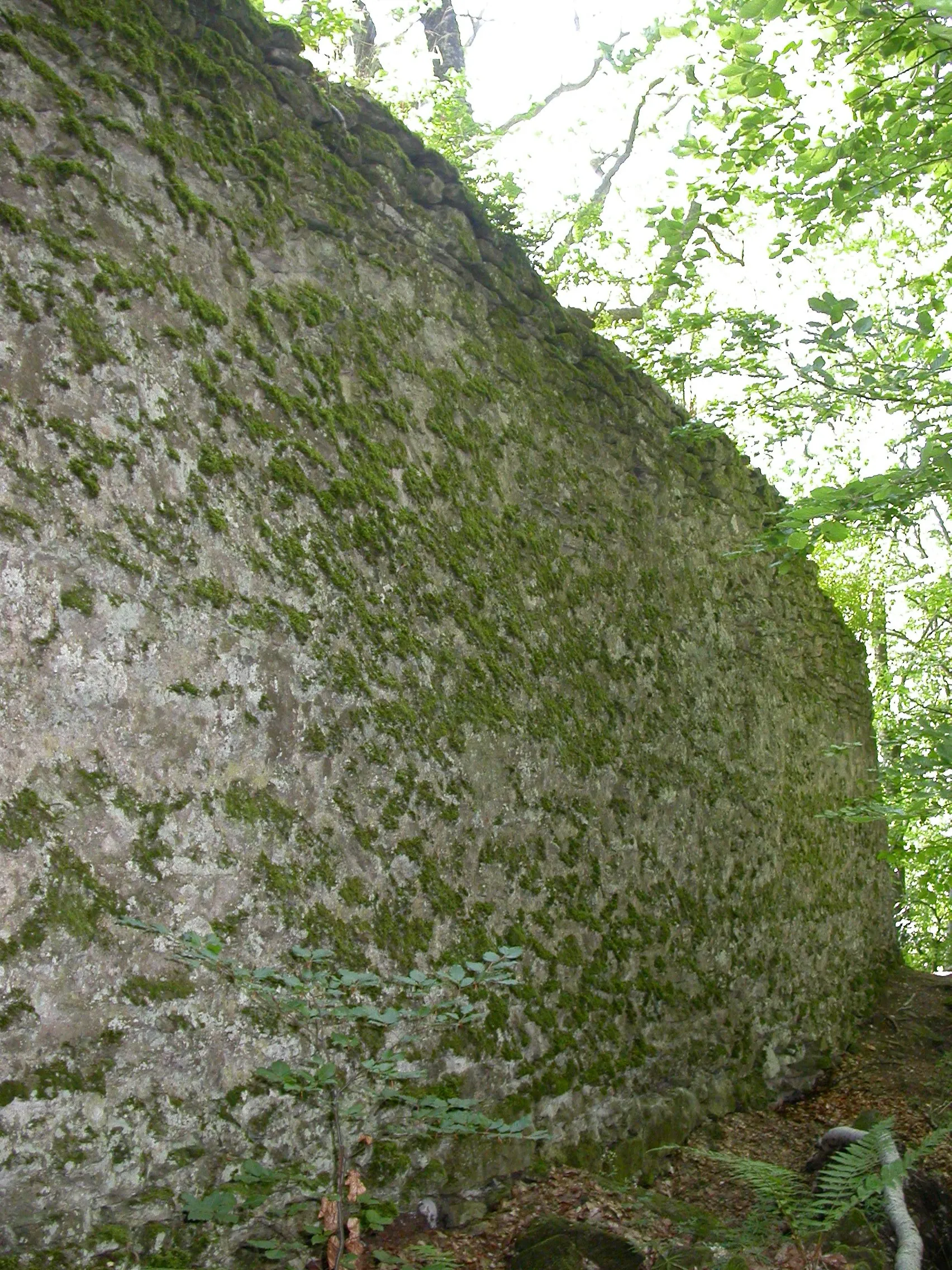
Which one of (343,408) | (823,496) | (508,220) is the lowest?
(823,496)

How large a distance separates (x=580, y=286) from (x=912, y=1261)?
912cm

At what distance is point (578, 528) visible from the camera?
217 inches

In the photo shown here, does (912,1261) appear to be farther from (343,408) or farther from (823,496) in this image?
(343,408)

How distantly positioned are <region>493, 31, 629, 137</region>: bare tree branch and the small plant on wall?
11143 millimetres

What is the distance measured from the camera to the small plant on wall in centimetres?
234

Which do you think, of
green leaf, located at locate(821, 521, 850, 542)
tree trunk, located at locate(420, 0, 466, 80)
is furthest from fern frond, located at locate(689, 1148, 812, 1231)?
tree trunk, located at locate(420, 0, 466, 80)

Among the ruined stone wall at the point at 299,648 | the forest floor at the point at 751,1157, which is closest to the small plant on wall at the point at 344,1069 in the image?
the ruined stone wall at the point at 299,648

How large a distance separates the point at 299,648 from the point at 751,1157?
150 inches

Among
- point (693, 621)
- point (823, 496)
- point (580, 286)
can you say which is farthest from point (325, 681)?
point (580, 286)

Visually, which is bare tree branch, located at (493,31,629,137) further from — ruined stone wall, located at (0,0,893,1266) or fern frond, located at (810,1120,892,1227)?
fern frond, located at (810,1120,892,1227)

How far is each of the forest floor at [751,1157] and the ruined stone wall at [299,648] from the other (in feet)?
0.58

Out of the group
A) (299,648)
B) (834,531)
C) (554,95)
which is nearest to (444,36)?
(554,95)

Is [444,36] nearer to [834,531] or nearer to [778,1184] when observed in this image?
[834,531]

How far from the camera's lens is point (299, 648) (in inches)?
137
